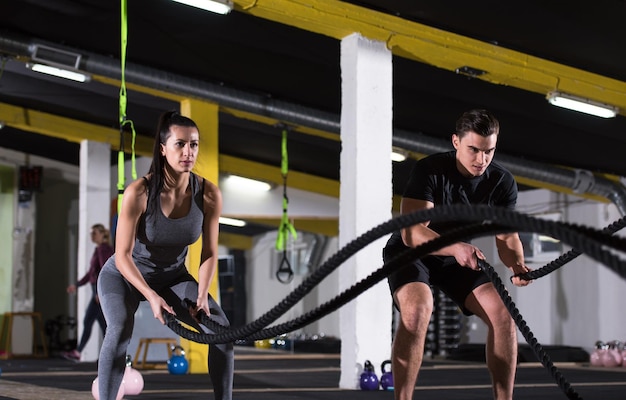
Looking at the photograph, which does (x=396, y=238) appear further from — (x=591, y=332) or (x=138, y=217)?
(x=591, y=332)

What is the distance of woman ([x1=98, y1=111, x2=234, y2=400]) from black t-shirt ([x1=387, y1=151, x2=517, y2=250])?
81 cm

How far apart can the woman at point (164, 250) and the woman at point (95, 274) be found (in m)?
6.81

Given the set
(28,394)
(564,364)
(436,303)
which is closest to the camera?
(28,394)

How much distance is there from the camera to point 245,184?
43.9 ft

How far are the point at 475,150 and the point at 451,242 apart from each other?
3.07 feet

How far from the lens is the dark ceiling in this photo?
7562mm

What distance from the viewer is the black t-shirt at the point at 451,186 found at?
394cm

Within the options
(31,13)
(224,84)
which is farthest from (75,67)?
(224,84)

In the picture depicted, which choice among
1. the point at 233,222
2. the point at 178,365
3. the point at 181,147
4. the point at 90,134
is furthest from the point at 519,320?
the point at 233,222

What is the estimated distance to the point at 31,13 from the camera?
27.9ft

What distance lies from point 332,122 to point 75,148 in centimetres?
560

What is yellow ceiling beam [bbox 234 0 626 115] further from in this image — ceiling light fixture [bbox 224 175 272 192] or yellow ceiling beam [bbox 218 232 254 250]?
yellow ceiling beam [bbox 218 232 254 250]

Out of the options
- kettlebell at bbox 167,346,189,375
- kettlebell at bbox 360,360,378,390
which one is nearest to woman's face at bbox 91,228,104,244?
kettlebell at bbox 167,346,189,375

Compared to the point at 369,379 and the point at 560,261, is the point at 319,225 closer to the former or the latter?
the point at 369,379
